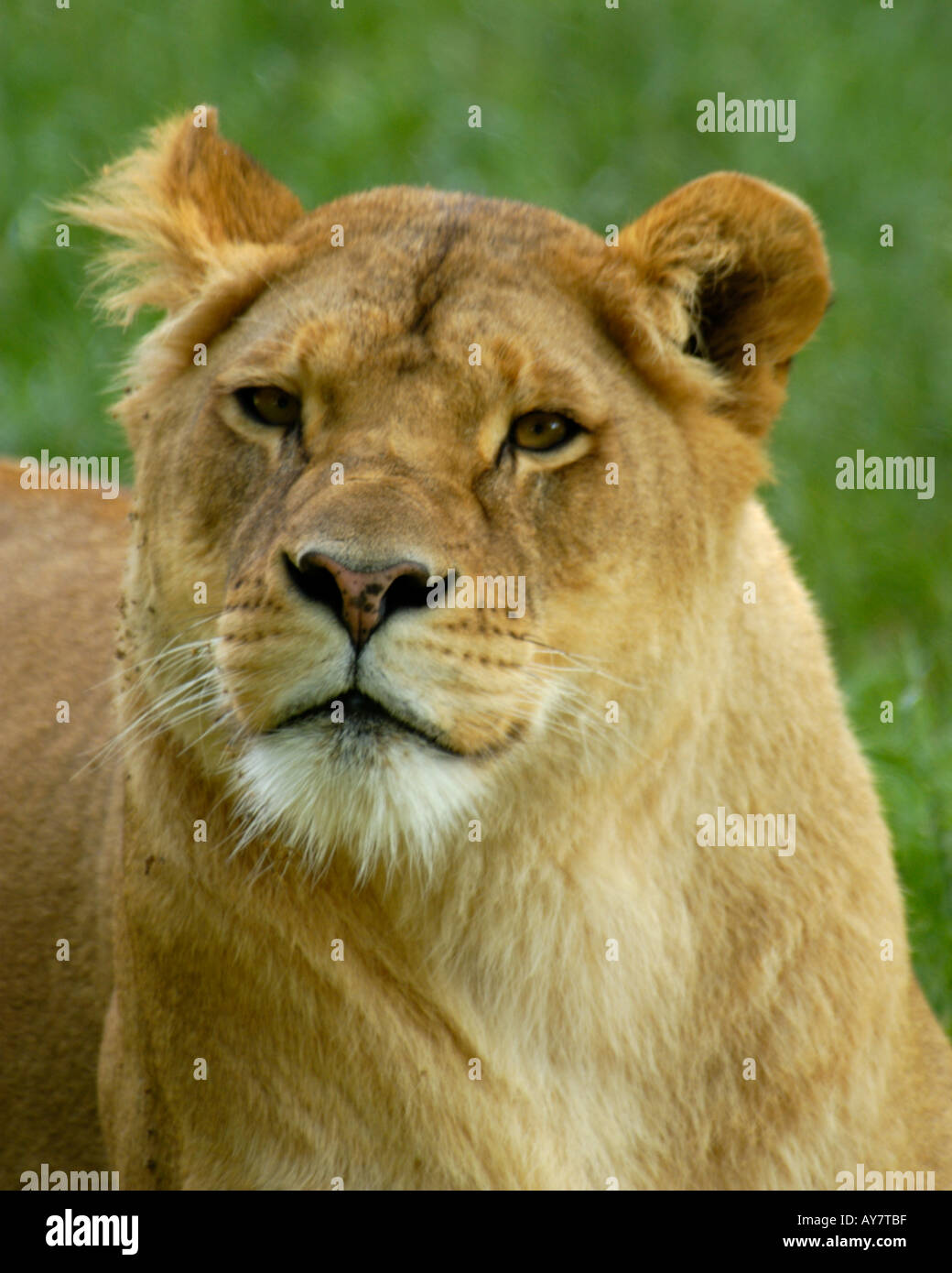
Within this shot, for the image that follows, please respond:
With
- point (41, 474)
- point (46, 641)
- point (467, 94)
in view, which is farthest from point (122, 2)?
point (46, 641)

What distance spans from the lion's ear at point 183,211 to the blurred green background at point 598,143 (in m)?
3.39

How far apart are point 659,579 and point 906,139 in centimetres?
685

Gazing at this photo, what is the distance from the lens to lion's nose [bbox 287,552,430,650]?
290 centimetres

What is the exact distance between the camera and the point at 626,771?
132 inches

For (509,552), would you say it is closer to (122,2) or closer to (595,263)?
(595,263)

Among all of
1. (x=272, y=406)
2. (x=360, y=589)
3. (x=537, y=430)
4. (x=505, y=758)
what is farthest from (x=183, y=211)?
(x=505, y=758)

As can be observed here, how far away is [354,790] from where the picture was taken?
3.09m

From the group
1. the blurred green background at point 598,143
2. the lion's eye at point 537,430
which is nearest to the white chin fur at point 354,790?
the lion's eye at point 537,430

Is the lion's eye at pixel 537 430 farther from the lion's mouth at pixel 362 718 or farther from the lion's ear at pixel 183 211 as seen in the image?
the lion's ear at pixel 183 211

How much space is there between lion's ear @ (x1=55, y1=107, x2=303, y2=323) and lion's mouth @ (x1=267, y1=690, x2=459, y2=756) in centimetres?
97

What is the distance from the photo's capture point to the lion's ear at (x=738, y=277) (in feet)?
11.2

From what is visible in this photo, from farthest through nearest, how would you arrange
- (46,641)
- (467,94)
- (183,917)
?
1. (467,94)
2. (46,641)
3. (183,917)

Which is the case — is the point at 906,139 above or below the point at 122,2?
below
